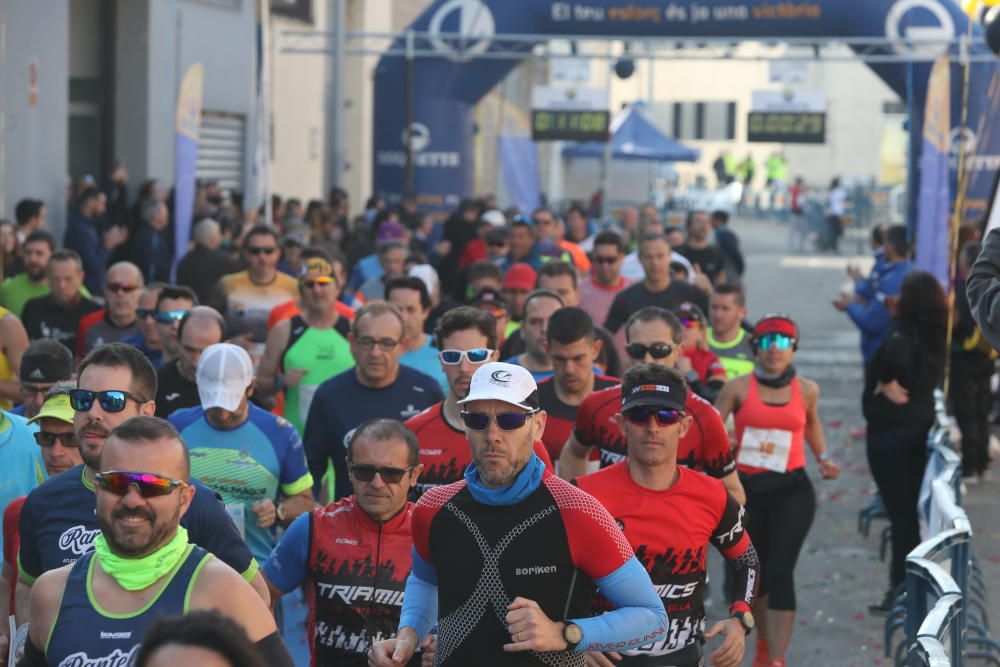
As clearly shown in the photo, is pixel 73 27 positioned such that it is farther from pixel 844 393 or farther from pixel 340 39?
pixel 844 393

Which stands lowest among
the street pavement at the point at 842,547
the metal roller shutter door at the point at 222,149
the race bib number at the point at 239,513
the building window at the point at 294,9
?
the street pavement at the point at 842,547

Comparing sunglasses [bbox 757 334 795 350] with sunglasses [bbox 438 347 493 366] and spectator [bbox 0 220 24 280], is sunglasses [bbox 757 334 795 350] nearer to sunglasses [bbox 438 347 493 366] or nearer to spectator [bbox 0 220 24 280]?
sunglasses [bbox 438 347 493 366]

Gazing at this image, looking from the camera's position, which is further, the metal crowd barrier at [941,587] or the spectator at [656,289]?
the spectator at [656,289]

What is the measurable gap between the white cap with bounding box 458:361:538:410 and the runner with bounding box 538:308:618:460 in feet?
8.05

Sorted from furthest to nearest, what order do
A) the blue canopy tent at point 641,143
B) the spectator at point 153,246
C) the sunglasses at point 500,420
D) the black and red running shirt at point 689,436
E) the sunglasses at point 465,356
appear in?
the blue canopy tent at point 641,143 → the spectator at point 153,246 → the sunglasses at point 465,356 → the black and red running shirt at point 689,436 → the sunglasses at point 500,420

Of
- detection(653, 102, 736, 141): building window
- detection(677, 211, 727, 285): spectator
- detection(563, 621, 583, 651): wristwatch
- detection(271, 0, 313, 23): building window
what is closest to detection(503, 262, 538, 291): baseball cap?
detection(677, 211, 727, 285): spectator

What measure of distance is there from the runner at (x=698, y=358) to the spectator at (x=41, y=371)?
3.59m

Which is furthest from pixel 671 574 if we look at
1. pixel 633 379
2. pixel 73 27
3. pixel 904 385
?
pixel 73 27

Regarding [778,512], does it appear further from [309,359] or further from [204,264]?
[204,264]

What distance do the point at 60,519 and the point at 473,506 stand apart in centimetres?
140

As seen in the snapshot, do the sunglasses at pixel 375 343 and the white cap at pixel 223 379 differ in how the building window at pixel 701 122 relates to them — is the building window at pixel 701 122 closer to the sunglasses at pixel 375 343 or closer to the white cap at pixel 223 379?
the sunglasses at pixel 375 343

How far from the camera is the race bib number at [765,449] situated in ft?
27.8

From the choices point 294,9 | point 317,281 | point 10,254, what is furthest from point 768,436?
point 294,9

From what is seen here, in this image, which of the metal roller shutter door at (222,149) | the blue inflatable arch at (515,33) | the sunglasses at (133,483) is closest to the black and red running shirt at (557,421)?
the sunglasses at (133,483)
